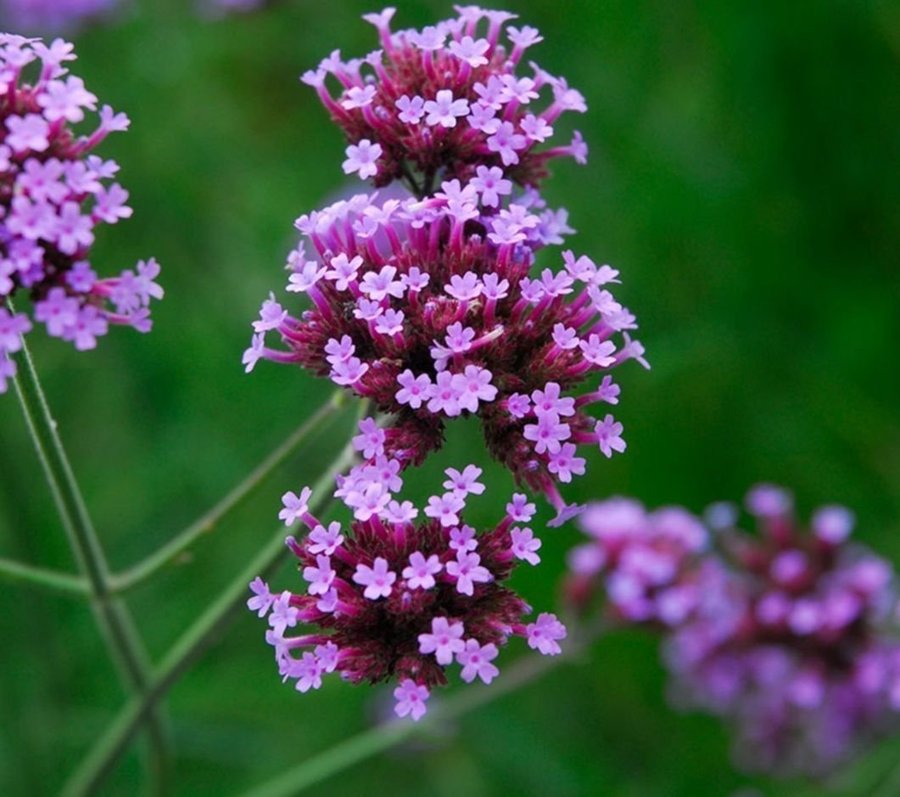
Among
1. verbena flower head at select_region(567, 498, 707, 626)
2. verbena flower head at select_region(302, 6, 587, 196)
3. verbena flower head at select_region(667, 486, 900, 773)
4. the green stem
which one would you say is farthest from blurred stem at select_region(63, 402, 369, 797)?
verbena flower head at select_region(667, 486, 900, 773)

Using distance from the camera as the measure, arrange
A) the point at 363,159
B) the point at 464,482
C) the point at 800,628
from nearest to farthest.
→ the point at 464,482 < the point at 363,159 < the point at 800,628

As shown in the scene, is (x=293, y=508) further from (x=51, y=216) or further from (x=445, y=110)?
(x=445, y=110)

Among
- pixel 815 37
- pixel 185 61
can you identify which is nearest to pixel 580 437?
pixel 815 37

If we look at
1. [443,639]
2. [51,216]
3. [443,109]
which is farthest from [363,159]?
[443,639]

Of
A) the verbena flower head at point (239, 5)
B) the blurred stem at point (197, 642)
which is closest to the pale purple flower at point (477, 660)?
the blurred stem at point (197, 642)

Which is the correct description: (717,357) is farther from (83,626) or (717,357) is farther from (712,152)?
(83,626)
